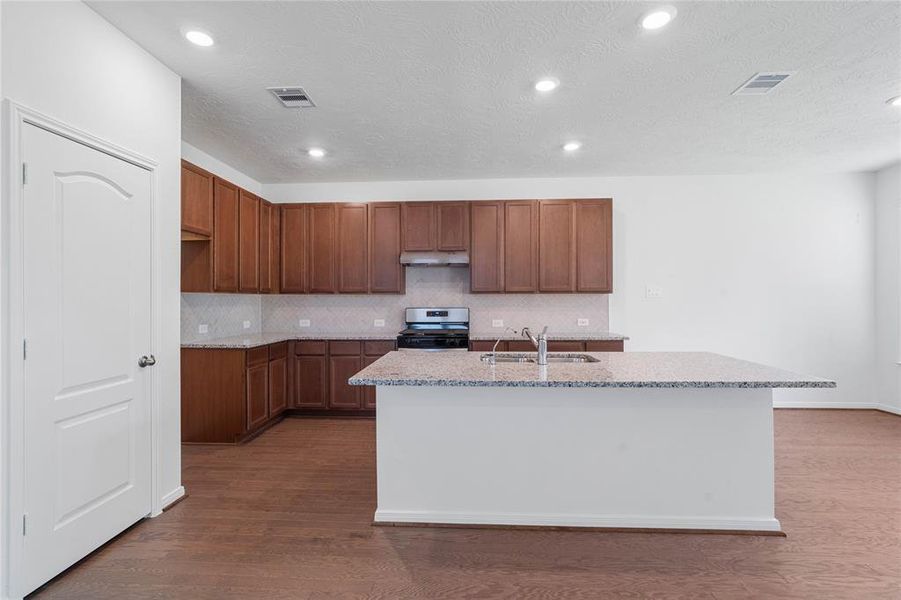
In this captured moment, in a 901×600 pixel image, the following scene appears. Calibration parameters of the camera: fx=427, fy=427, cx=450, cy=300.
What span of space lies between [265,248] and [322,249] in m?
0.61

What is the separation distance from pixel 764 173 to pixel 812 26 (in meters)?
3.14

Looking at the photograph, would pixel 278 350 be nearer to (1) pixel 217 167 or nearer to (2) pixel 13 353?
(1) pixel 217 167

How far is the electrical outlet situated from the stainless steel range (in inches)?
84.1

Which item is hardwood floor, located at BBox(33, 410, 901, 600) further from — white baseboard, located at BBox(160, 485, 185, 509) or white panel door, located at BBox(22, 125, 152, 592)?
white panel door, located at BBox(22, 125, 152, 592)

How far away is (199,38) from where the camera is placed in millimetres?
2293

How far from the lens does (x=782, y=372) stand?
229 cm

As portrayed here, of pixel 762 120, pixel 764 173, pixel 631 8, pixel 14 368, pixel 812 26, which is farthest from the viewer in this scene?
pixel 764 173

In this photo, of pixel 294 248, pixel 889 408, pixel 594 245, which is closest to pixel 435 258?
pixel 294 248

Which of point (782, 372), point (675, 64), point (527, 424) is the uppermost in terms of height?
point (675, 64)

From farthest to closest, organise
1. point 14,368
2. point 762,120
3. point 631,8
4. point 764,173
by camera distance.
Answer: point 764,173 < point 762,120 < point 631,8 < point 14,368

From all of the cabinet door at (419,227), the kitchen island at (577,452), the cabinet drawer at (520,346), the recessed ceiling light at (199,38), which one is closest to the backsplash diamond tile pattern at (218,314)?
the cabinet door at (419,227)

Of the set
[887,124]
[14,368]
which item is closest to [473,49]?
[14,368]

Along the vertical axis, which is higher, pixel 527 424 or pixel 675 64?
pixel 675 64

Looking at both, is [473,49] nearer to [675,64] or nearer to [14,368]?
[675,64]
